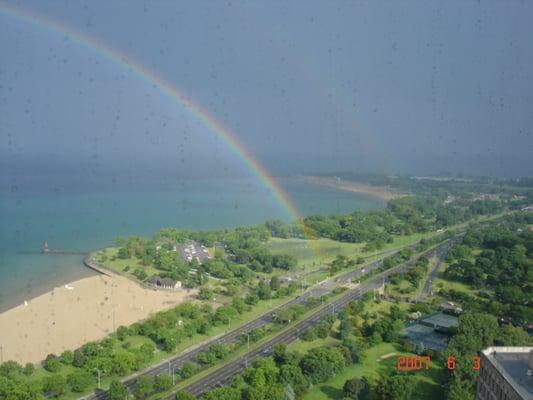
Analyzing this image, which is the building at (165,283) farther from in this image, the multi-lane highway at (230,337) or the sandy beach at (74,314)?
the multi-lane highway at (230,337)

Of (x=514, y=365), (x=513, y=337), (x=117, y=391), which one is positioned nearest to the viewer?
(x=514, y=365)

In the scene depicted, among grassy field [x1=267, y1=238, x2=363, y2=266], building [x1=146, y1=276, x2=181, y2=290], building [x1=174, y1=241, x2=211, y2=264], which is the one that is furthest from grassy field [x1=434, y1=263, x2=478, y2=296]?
building [x1=174, y1=241, x2=211, y2=264]

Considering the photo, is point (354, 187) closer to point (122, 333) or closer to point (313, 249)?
point (313, 249)

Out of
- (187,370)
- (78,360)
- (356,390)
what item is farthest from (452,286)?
(78,360)

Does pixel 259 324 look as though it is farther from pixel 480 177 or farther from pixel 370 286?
pixel 480 177

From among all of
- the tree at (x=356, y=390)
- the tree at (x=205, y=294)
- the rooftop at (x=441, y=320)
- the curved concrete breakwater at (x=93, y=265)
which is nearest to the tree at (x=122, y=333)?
the tree at (x=205, y=294)

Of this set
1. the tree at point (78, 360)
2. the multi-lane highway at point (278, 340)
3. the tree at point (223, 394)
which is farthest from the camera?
the tree at point (78, 360)
